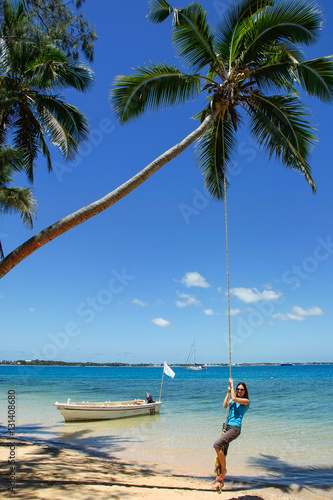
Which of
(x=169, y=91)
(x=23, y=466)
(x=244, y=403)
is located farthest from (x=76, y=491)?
(x=169, y=91)

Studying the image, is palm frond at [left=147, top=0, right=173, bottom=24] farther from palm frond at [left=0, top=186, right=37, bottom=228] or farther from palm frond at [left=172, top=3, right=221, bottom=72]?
palm frond at [left=0, top=186, right=37, bottom=228]

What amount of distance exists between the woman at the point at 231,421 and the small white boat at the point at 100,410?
426 inches

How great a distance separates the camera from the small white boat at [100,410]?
15344 millimetres

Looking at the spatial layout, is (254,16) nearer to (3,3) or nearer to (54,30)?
(54,30)

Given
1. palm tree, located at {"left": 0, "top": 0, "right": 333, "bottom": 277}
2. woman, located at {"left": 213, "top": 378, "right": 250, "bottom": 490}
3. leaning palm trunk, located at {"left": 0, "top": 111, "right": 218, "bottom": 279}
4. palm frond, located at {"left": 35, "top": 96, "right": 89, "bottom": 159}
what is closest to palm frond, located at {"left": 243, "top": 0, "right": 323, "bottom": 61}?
palm tree, located at {"left": 0, "top": 0, "right": 333, "bottom": 277}

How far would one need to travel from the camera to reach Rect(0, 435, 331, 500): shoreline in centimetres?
536

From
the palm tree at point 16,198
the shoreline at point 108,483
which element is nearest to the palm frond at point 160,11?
the palm tree at point 16,198

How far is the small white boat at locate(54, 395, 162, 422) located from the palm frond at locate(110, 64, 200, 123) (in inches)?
469

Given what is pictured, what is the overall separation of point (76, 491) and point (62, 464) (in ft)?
8.33

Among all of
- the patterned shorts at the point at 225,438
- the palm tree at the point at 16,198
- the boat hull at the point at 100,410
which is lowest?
the boat hull at the point at 100,410

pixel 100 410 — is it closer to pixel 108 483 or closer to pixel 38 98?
pixel 108 483

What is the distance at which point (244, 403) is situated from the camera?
5770mm

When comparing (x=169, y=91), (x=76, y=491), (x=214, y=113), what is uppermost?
(x=169, y=91)

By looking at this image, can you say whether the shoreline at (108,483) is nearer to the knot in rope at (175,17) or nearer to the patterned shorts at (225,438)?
the patterned shorts at (225,438)
